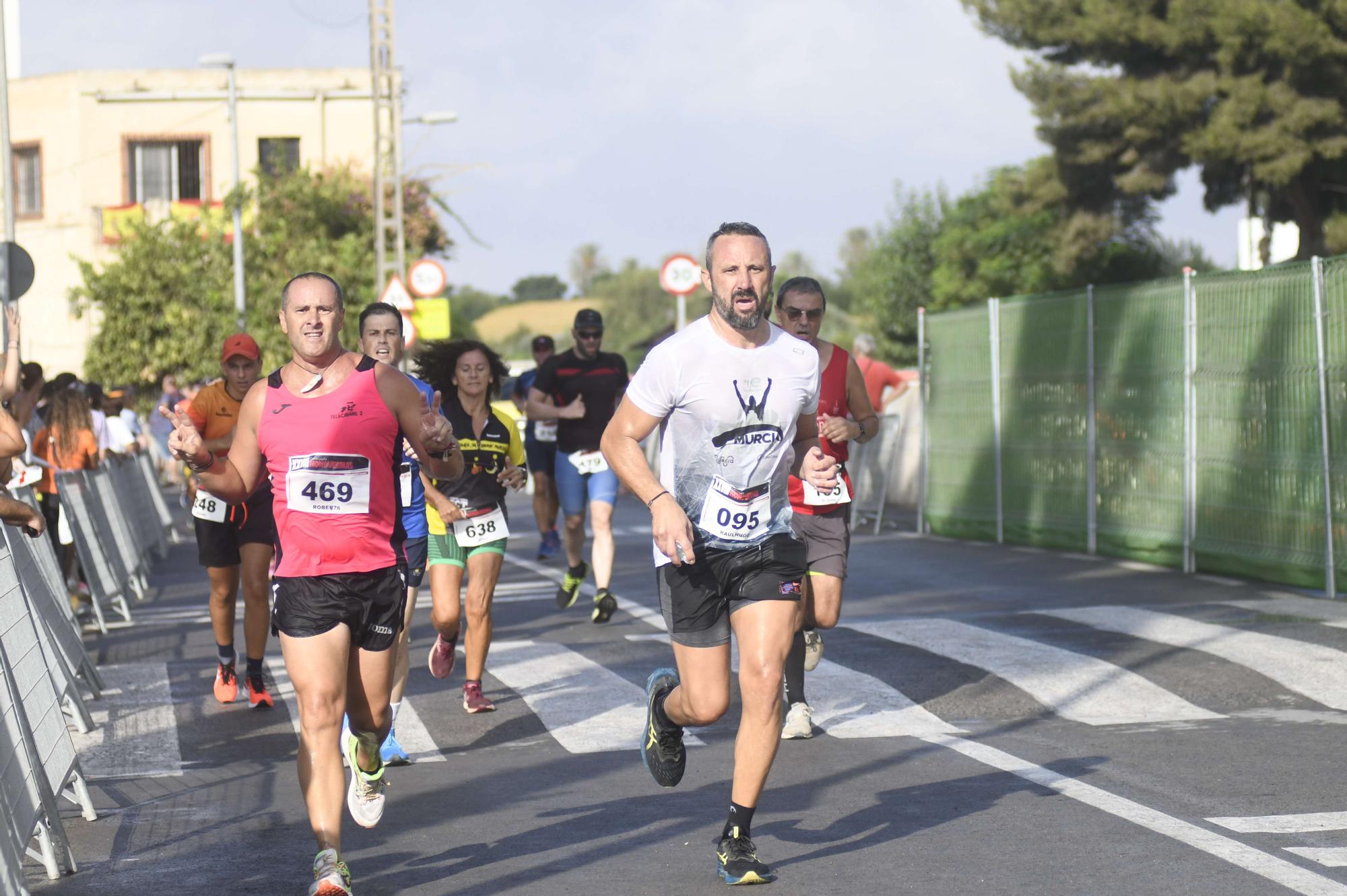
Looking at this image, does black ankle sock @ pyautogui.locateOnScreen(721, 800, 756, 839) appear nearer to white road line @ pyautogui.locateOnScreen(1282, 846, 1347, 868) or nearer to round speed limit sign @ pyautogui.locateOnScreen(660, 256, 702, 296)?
white road line @ pyautogui.locateOnScreen(1282, 846, 1347, 868)

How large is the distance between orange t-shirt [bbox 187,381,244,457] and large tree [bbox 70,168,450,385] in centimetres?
3228

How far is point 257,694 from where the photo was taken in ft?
32.0

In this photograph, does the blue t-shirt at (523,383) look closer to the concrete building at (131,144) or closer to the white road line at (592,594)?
the white road line at (592,594)

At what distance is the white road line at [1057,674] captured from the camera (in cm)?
896

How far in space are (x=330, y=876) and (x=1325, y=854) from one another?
10.3ft

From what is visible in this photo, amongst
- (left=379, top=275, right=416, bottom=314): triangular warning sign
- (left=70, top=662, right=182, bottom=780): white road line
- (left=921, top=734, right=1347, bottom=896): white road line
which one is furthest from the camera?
(left=379, top=275, right=416, bottom=314): triangular warning sign

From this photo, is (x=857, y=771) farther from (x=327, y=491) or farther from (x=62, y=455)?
(x=62, y=455)

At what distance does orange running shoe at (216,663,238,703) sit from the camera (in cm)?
992

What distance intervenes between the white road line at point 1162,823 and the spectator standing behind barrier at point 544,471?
952 centimetres

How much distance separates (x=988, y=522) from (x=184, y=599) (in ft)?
25.9

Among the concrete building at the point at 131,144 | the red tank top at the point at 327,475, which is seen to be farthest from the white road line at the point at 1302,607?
the concrete building at the point at 131,144

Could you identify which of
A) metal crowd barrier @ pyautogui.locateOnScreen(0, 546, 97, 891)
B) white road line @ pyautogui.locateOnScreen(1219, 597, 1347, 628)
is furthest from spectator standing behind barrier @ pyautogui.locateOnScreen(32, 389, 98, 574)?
white road line @ pyautogui.locateOnScreen(1219, 597, 1347, 628)

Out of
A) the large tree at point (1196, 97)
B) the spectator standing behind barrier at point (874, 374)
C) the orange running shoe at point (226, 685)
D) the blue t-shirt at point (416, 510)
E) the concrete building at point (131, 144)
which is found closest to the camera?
the blue t-shirt at point (416, 510)

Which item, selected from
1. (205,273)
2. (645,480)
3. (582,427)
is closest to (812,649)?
(645,480)
